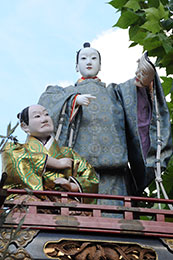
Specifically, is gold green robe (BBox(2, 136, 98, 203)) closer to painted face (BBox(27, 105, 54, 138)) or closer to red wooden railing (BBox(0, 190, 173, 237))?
painted face (BBox(27, 105, 54, 138))

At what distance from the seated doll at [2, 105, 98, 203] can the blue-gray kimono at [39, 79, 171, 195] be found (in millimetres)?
558

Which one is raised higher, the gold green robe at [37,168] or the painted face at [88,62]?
the painted face at [88,62]

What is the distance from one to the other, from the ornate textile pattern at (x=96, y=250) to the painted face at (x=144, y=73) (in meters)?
1.92

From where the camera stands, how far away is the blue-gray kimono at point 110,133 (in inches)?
228

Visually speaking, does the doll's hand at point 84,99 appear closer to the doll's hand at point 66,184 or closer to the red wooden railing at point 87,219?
the doll's hand at point 66,184

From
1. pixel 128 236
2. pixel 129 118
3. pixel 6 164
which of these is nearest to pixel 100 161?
pixel 129 118

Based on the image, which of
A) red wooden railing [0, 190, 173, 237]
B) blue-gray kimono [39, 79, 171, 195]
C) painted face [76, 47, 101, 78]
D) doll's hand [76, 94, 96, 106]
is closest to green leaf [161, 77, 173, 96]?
blue-gray kimono [39, 79, 171, 195]

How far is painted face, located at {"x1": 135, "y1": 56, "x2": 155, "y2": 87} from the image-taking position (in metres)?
5.50

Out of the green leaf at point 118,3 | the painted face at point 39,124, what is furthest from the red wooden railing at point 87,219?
the green leaf at point 118,3

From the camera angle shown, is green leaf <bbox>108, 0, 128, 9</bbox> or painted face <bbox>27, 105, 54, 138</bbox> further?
green leaf <bbox>108, 0, 128, 9</bbox>

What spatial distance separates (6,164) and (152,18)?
206 centimetres

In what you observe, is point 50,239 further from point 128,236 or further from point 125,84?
point 125,84

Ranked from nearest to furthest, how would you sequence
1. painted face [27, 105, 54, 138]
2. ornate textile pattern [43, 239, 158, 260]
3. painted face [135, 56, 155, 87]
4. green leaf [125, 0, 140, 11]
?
ornate textile pattern [43, 239, 158, 260] → painted face [27, 105, 54, 138] → painted face [135, 56, 155, 87] → green leaf [125, 0, 140, 11]

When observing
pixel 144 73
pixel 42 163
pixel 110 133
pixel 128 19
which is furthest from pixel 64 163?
pixel 128 19
